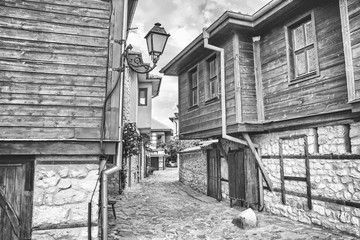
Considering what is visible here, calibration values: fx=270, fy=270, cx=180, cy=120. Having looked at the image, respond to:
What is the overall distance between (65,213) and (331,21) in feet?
22.0

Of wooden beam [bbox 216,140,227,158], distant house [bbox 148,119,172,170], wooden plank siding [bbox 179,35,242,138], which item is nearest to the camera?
wooden plank siding [bbox 179,35,242,138]

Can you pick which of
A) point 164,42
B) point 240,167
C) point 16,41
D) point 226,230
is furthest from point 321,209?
point 16,41

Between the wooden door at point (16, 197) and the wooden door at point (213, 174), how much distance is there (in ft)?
25.3

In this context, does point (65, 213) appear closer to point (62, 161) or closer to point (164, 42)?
point (62, 161)

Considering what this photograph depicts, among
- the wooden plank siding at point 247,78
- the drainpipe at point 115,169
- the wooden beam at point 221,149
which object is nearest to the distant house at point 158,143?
the wooden beam at point 221,149

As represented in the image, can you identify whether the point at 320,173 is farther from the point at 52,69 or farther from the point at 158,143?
the point at 158,143

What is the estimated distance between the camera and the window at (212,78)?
924 cm

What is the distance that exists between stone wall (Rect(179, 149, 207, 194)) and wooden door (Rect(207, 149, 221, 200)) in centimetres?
57

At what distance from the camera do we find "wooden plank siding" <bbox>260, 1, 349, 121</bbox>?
5.88 m

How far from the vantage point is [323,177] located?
6230mm

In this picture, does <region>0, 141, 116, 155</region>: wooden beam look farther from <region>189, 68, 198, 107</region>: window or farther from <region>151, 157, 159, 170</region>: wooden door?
<region>151, 157, 159, 170</region>: wooden door

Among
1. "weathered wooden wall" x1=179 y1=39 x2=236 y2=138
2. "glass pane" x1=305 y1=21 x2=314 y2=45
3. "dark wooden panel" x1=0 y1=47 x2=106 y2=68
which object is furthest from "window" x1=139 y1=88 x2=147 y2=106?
"dark wooden panel" x1=0 y1=47 x2=106 y2=68

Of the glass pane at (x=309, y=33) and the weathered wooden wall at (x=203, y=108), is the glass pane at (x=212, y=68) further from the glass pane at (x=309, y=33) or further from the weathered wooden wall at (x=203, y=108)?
the glass pane at (x=309, y=33)

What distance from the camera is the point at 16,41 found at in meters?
4.59
